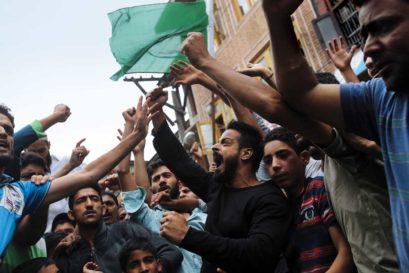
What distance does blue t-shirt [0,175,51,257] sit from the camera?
204cm

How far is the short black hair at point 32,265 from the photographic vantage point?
2432mm

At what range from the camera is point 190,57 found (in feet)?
5.54

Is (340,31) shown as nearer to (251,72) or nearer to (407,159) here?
(251,72)

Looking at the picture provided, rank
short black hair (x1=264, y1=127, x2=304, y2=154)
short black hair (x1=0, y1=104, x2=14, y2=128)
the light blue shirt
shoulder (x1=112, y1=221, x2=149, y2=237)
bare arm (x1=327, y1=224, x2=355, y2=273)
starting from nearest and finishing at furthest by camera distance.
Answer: bare arm (x1=327, y1=224, x2=355, y2=273), short black hair (x1=264, y1=127, x2=304, y2=154), short black hair (x1=0, y1=104, x2=14, y2=128), shoulder (x1=112, y1=221, x2=149, y2=237), the light blue shirt

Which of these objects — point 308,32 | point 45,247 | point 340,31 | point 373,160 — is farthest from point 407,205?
point 308,32

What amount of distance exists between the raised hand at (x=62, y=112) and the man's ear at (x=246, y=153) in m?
1.77

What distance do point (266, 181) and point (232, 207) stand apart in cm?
41

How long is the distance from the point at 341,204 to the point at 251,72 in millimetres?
857

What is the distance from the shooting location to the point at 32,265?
8.14 feet

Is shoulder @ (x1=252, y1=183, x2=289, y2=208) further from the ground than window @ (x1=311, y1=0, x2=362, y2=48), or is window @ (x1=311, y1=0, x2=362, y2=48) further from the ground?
window @ (x1=311, y1=0, x2=362, y2=48)

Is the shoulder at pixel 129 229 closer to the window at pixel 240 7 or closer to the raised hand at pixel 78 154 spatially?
the raised hand at pixel 78 154

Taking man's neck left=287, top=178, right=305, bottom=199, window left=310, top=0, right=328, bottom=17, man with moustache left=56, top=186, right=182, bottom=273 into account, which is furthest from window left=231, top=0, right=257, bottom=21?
man's neck left=287, top=178, right=305, bottom=199

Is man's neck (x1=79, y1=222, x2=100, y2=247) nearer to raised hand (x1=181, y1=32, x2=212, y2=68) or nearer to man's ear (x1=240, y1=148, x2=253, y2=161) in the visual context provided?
man's ear (x1=240, y1=148, x2=253, y2=161)

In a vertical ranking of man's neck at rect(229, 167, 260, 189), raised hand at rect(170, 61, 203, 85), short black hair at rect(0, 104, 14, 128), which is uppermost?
short black hair at rect(0, 104, 14, 128)
